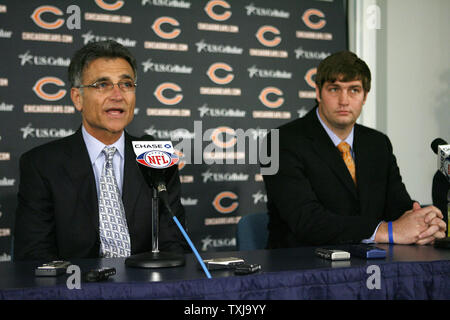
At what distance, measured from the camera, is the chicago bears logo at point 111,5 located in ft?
11.7

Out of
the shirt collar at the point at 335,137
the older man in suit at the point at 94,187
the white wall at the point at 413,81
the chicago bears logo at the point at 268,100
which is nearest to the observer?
the older man in suit at the point at 94,187

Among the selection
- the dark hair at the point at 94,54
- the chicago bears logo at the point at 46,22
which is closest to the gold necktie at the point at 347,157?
the dark hair at the point at 94,54

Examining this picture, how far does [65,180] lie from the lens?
1963mm

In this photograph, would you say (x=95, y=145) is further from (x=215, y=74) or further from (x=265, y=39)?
(x=265, y=39)

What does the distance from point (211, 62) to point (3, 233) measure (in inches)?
72.7

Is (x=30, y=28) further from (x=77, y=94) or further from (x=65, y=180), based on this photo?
(x=65, y=180)

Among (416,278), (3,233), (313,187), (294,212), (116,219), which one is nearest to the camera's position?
(416,278)

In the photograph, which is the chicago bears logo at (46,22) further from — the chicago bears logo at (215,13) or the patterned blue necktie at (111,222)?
the patterned blue necktie at (111,222)

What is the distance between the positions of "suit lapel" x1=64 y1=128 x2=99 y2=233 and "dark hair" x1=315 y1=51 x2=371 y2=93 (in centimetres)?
112

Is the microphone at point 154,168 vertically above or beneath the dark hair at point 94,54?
beneath

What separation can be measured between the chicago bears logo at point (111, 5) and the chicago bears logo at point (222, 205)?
1.51 meters

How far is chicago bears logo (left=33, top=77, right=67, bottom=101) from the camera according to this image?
3.41m

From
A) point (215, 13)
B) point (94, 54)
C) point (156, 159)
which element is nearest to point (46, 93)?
point (215, 13)
